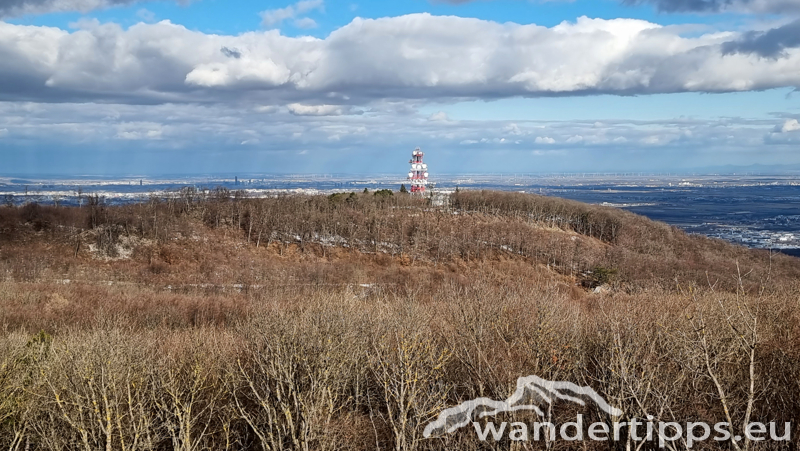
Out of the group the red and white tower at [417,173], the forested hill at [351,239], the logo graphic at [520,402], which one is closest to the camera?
the logo graphic at [520,402]

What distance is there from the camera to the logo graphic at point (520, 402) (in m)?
14.9

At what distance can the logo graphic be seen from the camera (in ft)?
48.8

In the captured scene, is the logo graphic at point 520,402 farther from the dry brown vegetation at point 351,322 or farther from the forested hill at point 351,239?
the forested hill at point 351,239

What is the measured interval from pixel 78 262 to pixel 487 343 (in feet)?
208

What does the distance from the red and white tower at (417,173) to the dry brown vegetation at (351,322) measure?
17447mm

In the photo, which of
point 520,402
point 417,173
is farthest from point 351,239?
point 520,402

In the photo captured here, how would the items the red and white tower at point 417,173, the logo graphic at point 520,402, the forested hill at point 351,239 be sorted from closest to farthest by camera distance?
the logo graphic at point 520,402 < the forested hill at point 351,239 < the red and white tower at point 417,173

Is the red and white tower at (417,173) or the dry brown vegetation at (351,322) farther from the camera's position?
the red and white tower at (417,173)

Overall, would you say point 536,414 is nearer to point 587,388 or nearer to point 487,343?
point 587,388

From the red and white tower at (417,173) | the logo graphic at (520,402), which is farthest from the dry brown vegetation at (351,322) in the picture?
the red and white tower at (417,173)

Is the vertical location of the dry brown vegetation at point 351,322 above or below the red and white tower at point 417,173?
below

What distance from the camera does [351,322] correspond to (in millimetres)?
20266

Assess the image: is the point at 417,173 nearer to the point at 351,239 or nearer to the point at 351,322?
the point at 351,239

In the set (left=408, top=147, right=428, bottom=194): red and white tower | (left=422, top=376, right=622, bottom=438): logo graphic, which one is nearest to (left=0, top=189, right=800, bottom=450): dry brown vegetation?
(left=422, top=376, right=622, bottom=438): logo graphic
